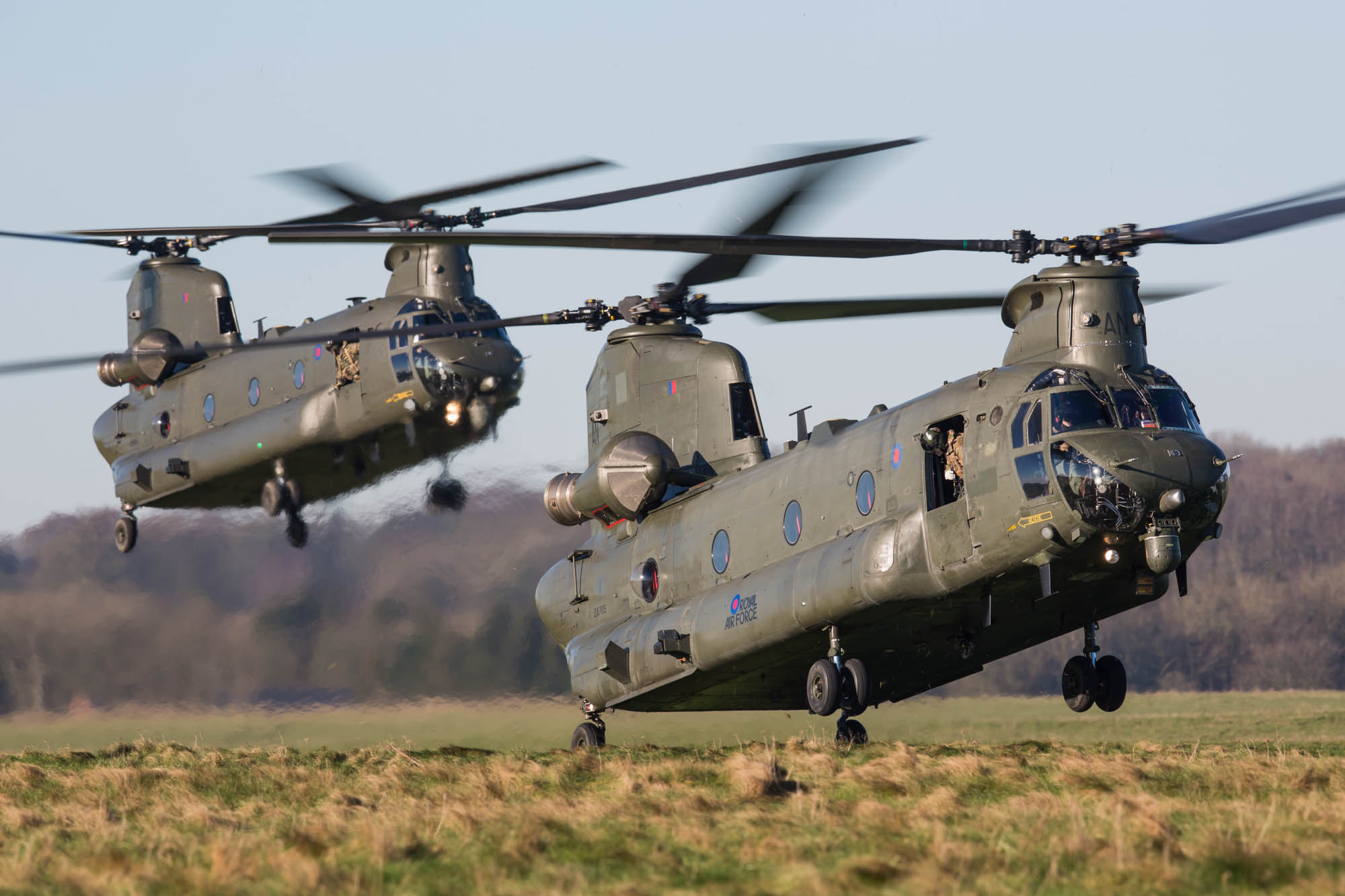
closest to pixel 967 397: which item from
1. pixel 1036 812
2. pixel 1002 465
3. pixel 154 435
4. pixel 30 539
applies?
pixel 1002 465

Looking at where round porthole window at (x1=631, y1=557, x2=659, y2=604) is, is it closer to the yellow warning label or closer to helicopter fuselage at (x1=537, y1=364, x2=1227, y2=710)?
helicopter fuselage at (x1=537, y1=364, x2=1227, y2=710)

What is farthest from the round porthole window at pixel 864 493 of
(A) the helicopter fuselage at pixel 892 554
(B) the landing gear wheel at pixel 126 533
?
(B) the landing gear wheel at pixel 126 533

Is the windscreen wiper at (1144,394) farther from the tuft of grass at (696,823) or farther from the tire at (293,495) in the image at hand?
the tire at (293,495)

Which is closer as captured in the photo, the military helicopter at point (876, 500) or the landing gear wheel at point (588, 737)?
the military helicopter at point (876, 500)

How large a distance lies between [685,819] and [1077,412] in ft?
20.6

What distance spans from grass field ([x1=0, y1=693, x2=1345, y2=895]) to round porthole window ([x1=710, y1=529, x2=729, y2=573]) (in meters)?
2.36

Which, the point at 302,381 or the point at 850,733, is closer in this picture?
the point at 850,733

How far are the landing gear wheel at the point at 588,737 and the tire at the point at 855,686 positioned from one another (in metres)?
5.64

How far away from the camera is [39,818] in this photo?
47.0 ft

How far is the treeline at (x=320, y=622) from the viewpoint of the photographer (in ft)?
95.9

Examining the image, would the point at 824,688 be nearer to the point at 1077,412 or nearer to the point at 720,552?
the point at 720,552

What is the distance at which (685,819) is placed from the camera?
13.2 metres

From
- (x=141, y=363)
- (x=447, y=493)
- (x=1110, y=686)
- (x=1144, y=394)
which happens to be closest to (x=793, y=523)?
(x=1110, y=686)

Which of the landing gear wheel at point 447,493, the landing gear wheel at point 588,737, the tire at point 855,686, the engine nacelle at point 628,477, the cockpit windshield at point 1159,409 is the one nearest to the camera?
the cockpit windshield at point 1159,409
